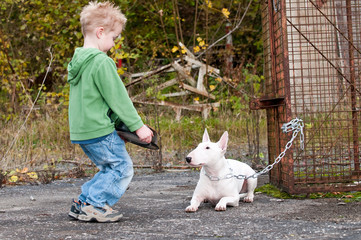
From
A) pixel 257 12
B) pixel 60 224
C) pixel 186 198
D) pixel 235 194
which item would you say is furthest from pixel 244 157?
pixel 257 12

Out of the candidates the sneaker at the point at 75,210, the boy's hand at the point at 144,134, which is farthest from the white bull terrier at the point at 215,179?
the sneaker at the point at 75,210

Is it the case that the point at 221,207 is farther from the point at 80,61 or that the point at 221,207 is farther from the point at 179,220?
the point at 80,61

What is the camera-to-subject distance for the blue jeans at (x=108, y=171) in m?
3.71

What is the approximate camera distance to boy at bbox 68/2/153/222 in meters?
3.68

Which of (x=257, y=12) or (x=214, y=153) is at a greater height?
(x=257, y=12)

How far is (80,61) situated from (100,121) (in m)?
0.50

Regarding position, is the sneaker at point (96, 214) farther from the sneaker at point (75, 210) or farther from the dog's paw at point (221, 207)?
the dog's paw at point (221, 207)

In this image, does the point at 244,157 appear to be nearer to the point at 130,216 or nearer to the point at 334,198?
the point at 334,198

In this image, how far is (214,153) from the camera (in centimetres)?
423

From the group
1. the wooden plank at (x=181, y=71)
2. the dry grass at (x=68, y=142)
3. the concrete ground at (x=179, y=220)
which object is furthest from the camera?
the wooden plank at (x=181, y=71)

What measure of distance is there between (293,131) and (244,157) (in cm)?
339

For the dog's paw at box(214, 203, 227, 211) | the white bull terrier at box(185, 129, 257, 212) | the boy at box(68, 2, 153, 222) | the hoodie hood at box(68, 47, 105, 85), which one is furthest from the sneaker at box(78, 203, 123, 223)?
the hoodie hood at box(68, 47, 105, 85)

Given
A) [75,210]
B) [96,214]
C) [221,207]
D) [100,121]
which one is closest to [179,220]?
[221,207]

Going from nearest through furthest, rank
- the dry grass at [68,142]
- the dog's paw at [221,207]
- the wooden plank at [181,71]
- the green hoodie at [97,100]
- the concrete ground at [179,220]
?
the concrete ground at [179,220]
the green hoodie at [97,100]
the dog's paw at [221,207]
the dry grass at [68,142]
the wooden plank at [181,71]
